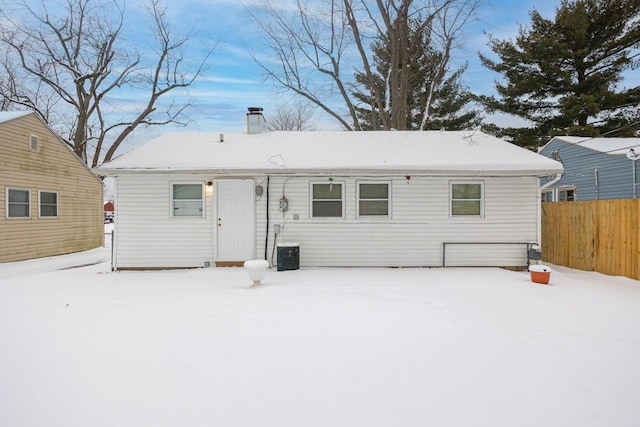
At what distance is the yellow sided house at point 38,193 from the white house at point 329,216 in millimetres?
4778

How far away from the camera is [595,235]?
8.30 m

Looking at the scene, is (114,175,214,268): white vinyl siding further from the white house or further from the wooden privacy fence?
the wooden privacy fence

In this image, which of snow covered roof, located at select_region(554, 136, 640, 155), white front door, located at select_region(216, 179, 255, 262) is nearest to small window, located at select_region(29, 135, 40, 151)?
white front door, located at select_region(216, 179, 255, 262)

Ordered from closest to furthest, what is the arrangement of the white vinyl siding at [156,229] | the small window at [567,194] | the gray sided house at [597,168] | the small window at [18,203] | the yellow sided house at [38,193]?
1. the white vinyl siding at [156,229]
2. the yellow sided house at [38,193]
3. the small window at [18,203]
4. the gray sided house at [597,168]
5. the small window at [567,194]

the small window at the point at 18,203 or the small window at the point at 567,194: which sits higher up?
the small window at the point at 567,194

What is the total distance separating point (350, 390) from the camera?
303 cm

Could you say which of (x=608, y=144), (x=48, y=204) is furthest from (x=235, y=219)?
(x=608, y=144)

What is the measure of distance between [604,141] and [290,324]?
15.7 meters

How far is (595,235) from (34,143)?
673 inches

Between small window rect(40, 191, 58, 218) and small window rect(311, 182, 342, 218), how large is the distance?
10.0 metres

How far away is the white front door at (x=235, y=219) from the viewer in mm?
8984

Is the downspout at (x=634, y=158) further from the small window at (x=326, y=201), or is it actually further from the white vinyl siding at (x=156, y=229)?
the white vinyl siding at (x=156, y=229)

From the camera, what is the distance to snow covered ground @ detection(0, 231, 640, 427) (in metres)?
2.73

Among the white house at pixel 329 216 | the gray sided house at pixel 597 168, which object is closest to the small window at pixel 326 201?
the white house at pixel 329 216
